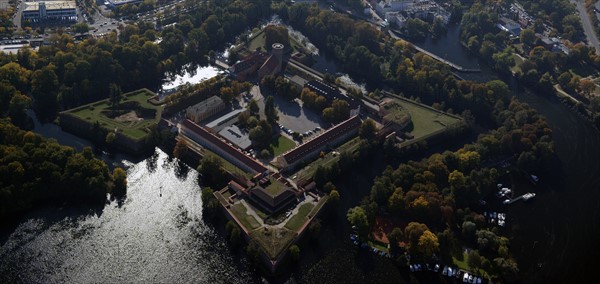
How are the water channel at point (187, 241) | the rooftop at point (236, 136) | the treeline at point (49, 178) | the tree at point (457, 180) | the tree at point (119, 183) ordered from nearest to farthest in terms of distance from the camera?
the water channel at point (187, 241) → the treeline at point (49, 178) → the tree at point (119, 183) → the tree at point (457, 180) → the rooftop at point (236, 136)

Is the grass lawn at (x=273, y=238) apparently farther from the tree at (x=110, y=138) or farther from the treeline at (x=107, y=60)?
the treeline at (x=107, y=60)

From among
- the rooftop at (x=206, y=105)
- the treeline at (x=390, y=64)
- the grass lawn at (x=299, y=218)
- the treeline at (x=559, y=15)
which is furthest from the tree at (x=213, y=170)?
the treeline at (x=559, y=15)

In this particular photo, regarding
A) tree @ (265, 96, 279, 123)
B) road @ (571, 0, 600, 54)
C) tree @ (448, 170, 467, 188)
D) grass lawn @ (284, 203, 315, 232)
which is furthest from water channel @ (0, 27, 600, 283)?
road @ (571, 0, 600, 54)

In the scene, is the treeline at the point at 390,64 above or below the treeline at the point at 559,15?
below

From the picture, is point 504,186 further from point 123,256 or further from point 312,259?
point 123,256

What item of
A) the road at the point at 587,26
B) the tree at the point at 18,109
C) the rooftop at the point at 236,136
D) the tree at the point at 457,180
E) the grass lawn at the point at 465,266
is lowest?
the tree at the point at 18,109

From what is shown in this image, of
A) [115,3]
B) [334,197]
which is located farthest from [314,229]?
[115,3]

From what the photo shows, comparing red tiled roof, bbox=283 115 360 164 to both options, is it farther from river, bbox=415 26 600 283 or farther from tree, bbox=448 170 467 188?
river, bbox=415 26 600 283
